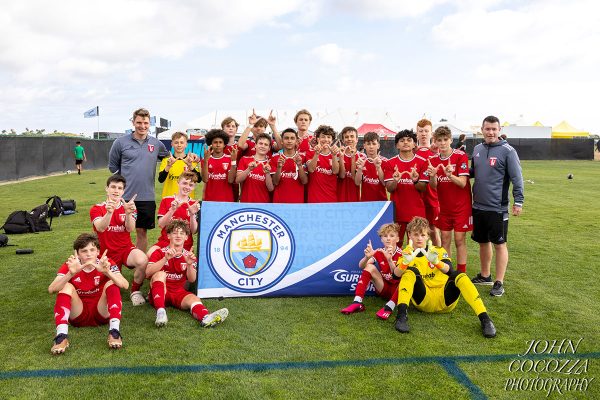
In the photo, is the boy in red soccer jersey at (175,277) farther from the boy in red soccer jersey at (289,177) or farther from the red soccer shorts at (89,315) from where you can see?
the boy in red soccer jersey at (289,177)

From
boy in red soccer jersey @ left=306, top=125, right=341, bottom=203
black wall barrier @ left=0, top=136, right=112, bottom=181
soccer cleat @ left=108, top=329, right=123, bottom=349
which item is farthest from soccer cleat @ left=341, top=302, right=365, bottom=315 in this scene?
black wall barrier @ left=0, top=136, right=112, bottom=181

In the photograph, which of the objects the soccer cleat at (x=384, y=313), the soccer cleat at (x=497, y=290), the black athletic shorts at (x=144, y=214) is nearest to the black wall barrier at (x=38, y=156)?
the black athletic shorts at (x=144, y=214)

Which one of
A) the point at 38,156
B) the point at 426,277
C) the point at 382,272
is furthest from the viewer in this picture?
the point at 38,156

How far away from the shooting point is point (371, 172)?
244 inches

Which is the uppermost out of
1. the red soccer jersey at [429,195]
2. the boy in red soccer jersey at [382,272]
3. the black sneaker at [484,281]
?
the red soccer jersey at [429,195]

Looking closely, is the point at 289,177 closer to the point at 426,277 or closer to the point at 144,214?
the point at 144,214

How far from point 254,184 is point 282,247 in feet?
3.37

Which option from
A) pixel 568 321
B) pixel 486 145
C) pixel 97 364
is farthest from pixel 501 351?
pixel 97 364

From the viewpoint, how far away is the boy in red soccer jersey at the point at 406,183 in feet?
19.0

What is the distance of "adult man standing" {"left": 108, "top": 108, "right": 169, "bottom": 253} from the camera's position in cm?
605

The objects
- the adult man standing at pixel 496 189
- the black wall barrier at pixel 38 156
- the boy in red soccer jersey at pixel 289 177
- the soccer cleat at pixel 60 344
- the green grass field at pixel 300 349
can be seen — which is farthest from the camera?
the black wall barrier at pixel 38 156

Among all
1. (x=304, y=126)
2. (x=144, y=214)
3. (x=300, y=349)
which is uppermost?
(x=304, y=126)

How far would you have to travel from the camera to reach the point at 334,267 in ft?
18.1

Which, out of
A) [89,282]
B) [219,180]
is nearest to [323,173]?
[219,180]
